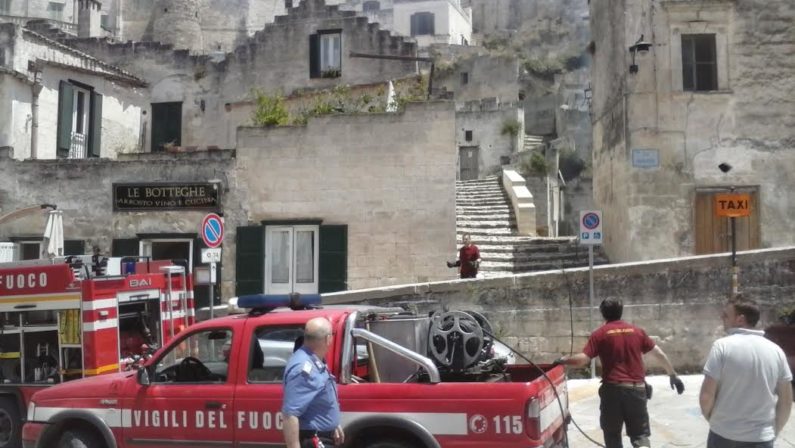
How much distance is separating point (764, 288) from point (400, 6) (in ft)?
164

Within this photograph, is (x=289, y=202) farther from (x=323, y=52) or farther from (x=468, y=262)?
(x=323, y=52)

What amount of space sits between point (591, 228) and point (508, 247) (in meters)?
5.33

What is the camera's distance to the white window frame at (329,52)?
2300 centimetres

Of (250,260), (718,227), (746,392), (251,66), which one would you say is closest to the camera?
(746,392)

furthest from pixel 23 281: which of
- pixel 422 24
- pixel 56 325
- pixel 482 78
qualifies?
pixel 422 24

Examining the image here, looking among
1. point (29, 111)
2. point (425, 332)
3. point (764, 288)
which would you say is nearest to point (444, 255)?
point (764, 288)

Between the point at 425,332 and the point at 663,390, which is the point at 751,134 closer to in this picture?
the point at 663,390

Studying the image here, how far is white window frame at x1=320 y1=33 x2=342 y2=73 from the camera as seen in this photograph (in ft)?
75.5

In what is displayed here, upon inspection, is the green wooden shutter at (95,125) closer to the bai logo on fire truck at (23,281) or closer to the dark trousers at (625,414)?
the bai logo on fire truck at (23,281)

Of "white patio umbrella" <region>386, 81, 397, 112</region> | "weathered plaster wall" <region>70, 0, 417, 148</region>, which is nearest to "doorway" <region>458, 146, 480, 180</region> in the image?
"weathered plaster wall" <region>70, 0, 417, 148</region>

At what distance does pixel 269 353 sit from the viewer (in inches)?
249

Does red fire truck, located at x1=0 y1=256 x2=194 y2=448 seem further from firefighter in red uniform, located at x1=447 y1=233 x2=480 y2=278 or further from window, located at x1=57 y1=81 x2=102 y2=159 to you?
window, located at x1=57 y1=81 x2=102 y2=159

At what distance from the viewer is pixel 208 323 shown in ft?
20.8

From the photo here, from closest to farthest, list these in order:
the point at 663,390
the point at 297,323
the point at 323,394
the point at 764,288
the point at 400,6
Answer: the point at 323,394, the point at 297,323, the point at 663,390, the point at 764,288, the point at 400,6
